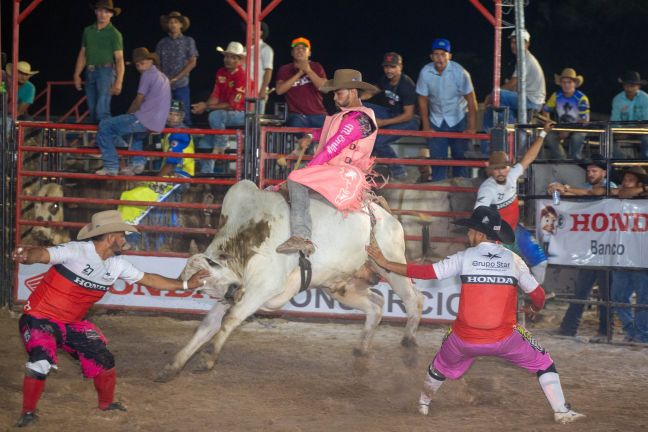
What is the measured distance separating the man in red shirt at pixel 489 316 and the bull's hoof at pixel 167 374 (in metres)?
1.99

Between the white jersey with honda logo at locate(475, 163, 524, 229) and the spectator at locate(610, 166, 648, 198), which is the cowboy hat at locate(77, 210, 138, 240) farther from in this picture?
the spectator at locate(610, 166, 648, 198)

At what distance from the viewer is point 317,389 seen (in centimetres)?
690

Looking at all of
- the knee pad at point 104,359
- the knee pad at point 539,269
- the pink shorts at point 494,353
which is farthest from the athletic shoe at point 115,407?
the knee pad at point 539,269

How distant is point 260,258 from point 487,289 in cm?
211

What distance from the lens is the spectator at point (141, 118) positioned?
1014cm

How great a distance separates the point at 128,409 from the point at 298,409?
113cm

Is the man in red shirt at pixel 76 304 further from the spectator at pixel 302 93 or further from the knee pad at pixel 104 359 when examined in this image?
the spectator at pixel 302 93

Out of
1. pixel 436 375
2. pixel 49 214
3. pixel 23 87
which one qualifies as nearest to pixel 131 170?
pixel 49 214

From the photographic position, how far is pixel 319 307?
9883mm

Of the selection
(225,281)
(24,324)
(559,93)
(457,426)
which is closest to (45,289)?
(24,324)

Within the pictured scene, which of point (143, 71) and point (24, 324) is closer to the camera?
point (24, 324)

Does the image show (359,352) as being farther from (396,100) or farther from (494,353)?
(396,100)

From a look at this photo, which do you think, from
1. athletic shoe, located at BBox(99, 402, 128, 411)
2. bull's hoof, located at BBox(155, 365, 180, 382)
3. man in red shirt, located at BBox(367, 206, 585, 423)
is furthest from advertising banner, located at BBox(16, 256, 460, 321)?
athletic shoe, located at BBox(99, 402, 128, 411)

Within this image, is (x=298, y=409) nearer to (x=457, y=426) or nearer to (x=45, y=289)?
(x=457, y=426)
